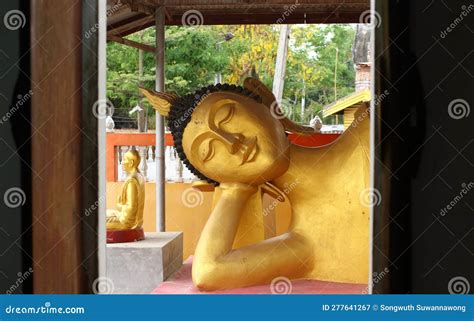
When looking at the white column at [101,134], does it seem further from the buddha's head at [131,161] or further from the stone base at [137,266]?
the buddha's head at [131,161]

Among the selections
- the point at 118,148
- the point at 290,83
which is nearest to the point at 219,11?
the point at 118,148

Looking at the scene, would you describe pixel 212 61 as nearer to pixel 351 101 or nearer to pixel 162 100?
pixel 351 101

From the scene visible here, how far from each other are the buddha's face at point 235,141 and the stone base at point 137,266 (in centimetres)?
75

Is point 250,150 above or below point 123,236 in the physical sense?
above

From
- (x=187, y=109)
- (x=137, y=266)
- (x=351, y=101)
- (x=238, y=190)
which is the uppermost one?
(x=351, y=101)

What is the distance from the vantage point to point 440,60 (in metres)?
0.99

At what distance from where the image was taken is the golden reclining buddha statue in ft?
9.63

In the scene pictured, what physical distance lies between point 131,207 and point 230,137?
1329 millimetres

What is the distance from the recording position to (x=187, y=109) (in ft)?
10.5

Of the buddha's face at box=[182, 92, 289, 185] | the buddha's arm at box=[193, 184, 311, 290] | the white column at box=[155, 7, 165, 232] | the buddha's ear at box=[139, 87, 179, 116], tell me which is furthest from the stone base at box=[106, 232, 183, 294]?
the white column at box=[155, 7, 165, 232]

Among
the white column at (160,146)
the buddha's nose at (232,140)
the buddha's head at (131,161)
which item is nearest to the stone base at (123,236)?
the buddha's head at (131,161)

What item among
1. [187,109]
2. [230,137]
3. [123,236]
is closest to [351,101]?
[123,236]

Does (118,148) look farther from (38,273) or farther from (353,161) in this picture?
(38,273)

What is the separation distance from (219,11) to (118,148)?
1.76m
